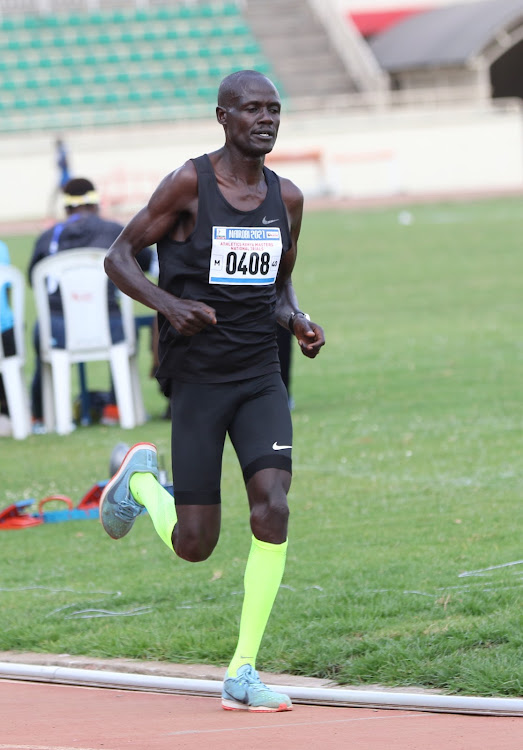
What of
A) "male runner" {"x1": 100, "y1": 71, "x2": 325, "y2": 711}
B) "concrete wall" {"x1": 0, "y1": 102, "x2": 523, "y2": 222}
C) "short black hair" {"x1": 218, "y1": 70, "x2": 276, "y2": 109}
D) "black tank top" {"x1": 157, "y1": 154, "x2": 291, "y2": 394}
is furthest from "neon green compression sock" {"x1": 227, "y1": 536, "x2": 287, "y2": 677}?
"concrete wall" {"x1": 0, "y1": 102, "x2": 523, "y2": 222}

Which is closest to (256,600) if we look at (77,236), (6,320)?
(6,320)

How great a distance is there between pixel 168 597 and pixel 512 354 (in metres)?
8.47

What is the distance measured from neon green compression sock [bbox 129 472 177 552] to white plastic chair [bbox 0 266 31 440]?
5.99 m

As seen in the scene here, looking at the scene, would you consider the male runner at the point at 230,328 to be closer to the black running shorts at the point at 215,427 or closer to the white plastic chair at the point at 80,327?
the black running shorts at the point at 215,427

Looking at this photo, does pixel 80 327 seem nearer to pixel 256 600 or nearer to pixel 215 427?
pixel 215 427

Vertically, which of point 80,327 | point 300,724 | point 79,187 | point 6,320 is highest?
point 79,187

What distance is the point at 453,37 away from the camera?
164ft

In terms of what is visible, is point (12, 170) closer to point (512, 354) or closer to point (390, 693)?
point (512, 354)

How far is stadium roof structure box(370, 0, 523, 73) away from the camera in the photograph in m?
48.5

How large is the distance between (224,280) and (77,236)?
23.3ft

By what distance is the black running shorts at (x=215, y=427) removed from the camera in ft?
17.2

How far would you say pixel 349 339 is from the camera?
55.2 ft

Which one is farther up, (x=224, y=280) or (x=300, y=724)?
(x=224, y=280)

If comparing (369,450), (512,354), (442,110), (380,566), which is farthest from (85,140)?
(380,566)
